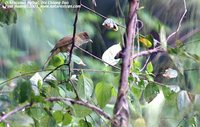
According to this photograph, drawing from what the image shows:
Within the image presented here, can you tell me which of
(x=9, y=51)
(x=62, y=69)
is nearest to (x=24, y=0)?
(x=62, y=69)

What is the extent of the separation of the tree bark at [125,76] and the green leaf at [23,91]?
87mm

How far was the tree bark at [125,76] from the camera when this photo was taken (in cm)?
44

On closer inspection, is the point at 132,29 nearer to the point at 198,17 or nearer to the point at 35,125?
the point at 35,125

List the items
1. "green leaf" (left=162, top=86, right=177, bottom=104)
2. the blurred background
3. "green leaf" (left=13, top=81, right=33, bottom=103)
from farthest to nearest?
the blurred background
"green leaf" (left=162, top=86, right=177, bottom=104)
"green leaf" (left=13, top=81, right=33, bottom=103)

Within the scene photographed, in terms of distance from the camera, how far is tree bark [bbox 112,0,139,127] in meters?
0.44

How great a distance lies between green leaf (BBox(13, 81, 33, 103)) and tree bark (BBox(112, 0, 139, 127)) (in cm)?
9

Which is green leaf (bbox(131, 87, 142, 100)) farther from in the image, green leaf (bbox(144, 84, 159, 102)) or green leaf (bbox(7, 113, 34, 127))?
green leaf (bbox(7, 113, 34, 127))

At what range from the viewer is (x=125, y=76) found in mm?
447

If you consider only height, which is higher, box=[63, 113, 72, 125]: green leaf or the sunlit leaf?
the sunlit leaf

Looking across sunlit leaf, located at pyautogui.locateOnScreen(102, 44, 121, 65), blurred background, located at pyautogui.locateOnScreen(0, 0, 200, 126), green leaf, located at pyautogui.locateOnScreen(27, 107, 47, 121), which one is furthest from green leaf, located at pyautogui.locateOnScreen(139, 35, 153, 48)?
blurred background, located at pyautogui.locateOnScreen(0, 0, 200, 126)

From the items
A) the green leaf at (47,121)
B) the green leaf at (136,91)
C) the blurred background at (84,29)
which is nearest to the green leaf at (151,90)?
the green leaf at (136,91)

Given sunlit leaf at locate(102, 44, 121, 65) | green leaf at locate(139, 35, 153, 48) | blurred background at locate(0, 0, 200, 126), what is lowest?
blurred background at locate(0, 0, 200, 126)

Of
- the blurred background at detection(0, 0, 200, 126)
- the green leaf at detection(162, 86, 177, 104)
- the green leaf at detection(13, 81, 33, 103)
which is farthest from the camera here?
the blurred background at detection(0, 0, 200, 126)

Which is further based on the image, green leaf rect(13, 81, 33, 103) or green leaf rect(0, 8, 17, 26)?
green leaf rect(0, 8, 17, 26)
